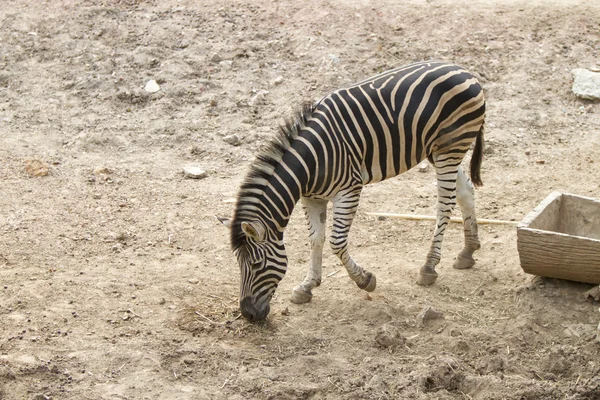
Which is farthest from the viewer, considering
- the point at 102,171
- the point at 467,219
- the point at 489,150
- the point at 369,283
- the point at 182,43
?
the point at 182,43

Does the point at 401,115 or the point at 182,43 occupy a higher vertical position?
the point at 401,115

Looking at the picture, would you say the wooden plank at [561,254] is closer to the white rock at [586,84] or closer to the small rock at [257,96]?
the white rock at [586,84]

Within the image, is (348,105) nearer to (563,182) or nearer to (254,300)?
(254,300)

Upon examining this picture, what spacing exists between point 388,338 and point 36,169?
17.6ft

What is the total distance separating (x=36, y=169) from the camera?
9242mm

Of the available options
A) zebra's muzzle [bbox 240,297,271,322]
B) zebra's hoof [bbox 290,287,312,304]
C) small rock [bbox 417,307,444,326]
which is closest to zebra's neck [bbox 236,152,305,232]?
zebra's muzzle [bbox 240,297,271,322]

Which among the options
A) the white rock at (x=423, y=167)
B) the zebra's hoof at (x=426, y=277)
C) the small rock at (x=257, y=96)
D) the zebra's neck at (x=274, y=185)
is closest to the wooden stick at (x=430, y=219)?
the white rock at (x=423, y=167)

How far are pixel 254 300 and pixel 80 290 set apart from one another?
169 cm

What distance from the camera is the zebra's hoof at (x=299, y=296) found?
271 inches

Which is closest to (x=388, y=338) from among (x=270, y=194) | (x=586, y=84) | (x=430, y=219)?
(x=270, y=194)

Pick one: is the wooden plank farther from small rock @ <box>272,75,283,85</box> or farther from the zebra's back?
small rock @ <box>272,75,283,85</box>

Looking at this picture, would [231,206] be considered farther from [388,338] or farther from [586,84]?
[586,84]

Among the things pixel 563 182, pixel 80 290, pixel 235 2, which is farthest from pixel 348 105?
pixel 235 2

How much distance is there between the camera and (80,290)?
22.1 feet
